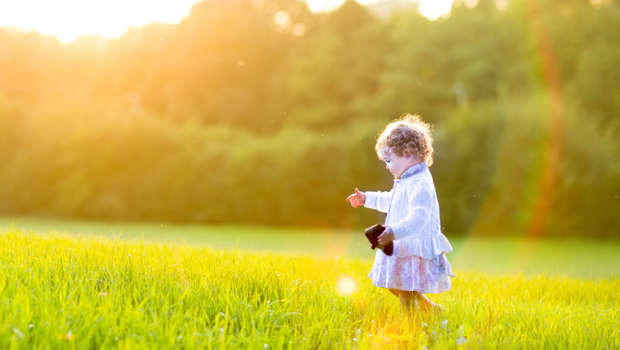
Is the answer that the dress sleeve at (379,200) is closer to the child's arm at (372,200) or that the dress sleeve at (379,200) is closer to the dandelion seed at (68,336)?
the child's arm at (372,200)

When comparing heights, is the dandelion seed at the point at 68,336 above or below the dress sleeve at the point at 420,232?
below

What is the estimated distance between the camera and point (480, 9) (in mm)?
39406

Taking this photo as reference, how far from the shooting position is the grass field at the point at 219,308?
3.52m

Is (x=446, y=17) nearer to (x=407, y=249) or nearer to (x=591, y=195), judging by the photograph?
(x=591, y=195)

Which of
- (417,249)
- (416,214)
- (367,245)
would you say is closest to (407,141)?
(416,214)

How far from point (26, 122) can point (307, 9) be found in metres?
26.4

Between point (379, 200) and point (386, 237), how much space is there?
0.89 m

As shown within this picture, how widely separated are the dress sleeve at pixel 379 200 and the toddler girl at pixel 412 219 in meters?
0.15

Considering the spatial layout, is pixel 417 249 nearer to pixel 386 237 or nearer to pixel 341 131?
pixel 386 237

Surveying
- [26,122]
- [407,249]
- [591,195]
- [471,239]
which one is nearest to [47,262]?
[407,249]

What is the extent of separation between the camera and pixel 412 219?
4172mm

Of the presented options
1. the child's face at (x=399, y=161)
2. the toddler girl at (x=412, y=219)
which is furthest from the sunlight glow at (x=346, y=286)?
the child's face at (x=399, y=161)

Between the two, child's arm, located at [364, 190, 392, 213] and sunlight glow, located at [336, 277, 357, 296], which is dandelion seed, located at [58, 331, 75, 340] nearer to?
sunlight glow, located at [336, 277, 357, 296]

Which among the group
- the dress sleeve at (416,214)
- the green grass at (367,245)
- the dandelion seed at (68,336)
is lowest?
the dandelion seed at (68,336)
